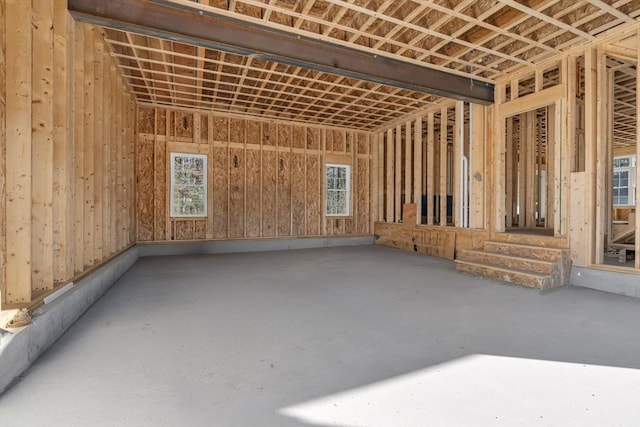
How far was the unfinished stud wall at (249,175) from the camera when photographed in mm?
8031

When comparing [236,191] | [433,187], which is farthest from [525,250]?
[236,191]

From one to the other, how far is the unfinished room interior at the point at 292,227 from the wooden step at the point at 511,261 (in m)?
0.04

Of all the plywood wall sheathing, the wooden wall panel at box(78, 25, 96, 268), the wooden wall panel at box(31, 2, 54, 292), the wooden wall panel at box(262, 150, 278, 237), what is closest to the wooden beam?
the wooden wall panel at box(31, 2, 54, 292)

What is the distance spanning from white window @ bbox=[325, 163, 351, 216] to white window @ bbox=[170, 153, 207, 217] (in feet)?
12.1

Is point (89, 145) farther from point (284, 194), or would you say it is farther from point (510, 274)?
point (510, 274)

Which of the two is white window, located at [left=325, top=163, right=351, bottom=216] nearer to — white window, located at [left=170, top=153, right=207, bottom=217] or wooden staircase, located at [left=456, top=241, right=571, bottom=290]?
white window, located at [left=170, top=153, right=207, bottom=217]

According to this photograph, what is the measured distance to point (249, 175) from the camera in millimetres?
8977

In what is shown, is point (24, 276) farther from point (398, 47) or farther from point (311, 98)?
point (311, 98)

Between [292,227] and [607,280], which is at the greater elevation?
[292,227]

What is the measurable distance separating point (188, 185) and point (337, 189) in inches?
176

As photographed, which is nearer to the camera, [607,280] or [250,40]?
[250,40]

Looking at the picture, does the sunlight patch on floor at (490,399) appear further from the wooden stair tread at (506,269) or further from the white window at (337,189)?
the white window at (337,189)

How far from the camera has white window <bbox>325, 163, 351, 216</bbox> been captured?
10141 millimetres

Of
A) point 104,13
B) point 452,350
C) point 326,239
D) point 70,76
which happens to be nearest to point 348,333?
point 452,350
